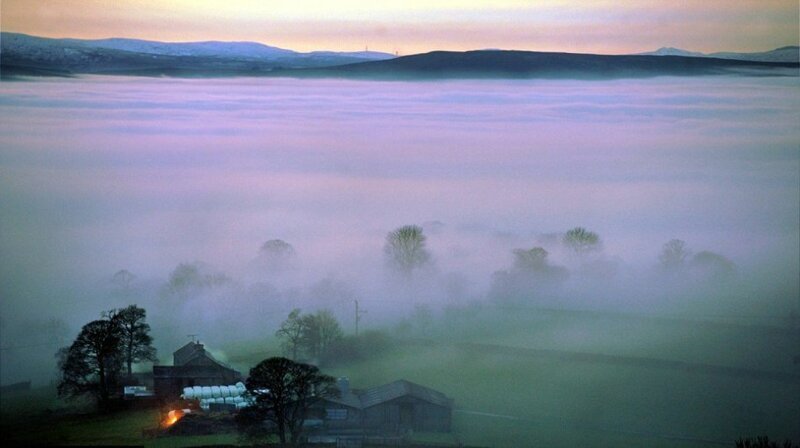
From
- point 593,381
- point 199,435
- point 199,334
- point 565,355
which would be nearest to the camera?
point 199,435

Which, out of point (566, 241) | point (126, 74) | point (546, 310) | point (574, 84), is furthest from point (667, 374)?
point (126, 74)

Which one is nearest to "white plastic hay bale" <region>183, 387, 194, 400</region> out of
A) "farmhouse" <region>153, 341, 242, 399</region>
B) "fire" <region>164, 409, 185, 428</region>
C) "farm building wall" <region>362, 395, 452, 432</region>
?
"farmhouse" <region>153, 341, 242, 399</region>

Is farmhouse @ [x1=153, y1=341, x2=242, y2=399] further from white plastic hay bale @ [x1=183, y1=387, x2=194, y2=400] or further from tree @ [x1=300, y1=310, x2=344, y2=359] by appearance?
tree @ [x1=300, y1=310, x2=344, y2=359]

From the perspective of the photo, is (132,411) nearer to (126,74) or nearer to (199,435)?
(199,435)

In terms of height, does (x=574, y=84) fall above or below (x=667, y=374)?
above

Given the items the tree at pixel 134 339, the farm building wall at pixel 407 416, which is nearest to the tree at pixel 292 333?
the tree at pixel 134 339

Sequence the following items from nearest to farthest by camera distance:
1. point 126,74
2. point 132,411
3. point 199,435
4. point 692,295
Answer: point 199,435
point 132,411
point 692,295
point 126,74

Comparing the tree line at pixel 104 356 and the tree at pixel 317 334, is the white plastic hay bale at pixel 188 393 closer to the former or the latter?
the tree line at pixel 104 356
